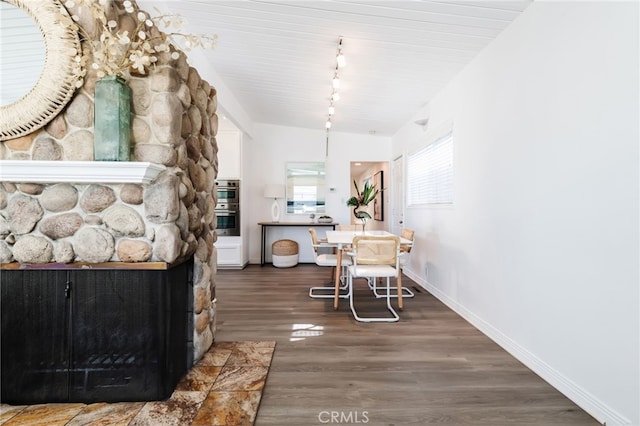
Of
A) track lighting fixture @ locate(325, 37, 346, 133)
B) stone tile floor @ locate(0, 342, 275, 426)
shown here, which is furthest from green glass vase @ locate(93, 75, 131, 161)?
track lighting fixture @ locate(325, 37, 346, 133)

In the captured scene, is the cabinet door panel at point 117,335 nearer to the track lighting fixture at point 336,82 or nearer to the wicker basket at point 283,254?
the track lighting fixture at point 336,82

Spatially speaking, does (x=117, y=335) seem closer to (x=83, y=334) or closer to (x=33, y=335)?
(x=83, y=334)

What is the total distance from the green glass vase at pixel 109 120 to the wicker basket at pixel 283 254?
3.93m

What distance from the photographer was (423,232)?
3.99 meters

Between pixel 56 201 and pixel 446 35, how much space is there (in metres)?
3.03

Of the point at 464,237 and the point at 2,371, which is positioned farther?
the point at 464,237

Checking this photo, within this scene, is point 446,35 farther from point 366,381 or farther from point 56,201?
point 56,201

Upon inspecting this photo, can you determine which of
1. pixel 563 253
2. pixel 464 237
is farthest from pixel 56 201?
pixel 464 237

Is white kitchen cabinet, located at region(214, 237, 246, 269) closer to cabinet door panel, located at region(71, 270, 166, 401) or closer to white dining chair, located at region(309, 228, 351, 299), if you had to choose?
white dining chair, located at region(309, 228, 351, 299)

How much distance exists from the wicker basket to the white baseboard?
3160mm

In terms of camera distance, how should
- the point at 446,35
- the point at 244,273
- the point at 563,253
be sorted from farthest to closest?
the point at 244,273 → the point at 446,35 → the point at 563,253

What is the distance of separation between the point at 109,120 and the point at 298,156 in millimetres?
4422

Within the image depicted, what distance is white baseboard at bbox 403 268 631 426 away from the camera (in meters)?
1.44

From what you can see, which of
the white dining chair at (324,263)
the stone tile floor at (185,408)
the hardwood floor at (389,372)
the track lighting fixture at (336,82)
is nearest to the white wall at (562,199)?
the hardwood floor at (389,372)
